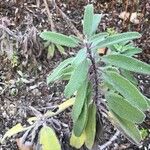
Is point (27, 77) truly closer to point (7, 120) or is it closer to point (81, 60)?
point (7, 120)

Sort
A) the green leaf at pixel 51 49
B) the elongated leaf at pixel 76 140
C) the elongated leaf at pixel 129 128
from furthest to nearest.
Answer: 1. the green leaf at pixel 51 49
2. the elongated leaf at pixel 76 140
3. the elongated leaf at pixel 129 128

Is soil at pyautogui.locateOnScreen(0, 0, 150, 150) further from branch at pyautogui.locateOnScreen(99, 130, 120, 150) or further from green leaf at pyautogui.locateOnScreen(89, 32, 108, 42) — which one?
green leaf at pyautogui.locateOnScreen(89, 32, 108, 42)

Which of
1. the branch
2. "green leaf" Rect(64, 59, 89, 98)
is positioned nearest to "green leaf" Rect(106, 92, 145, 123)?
"green leaf" Rect(64, 59, 89, 98)

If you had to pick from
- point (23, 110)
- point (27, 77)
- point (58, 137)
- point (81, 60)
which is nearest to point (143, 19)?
point (27, 77)

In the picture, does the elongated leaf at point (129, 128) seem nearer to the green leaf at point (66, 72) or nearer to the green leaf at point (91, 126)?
the green leaf at point (91, 126)

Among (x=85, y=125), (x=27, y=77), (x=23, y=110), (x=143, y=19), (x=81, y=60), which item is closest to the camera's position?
(x=81, y=60)

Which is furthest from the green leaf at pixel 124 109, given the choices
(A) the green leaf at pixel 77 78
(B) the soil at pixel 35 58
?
(B) the soil at pixel 35 58

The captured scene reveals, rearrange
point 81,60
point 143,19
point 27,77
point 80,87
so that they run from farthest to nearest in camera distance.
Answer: point 143,19 < point 27,77 < point 80,87 < point 81,60
